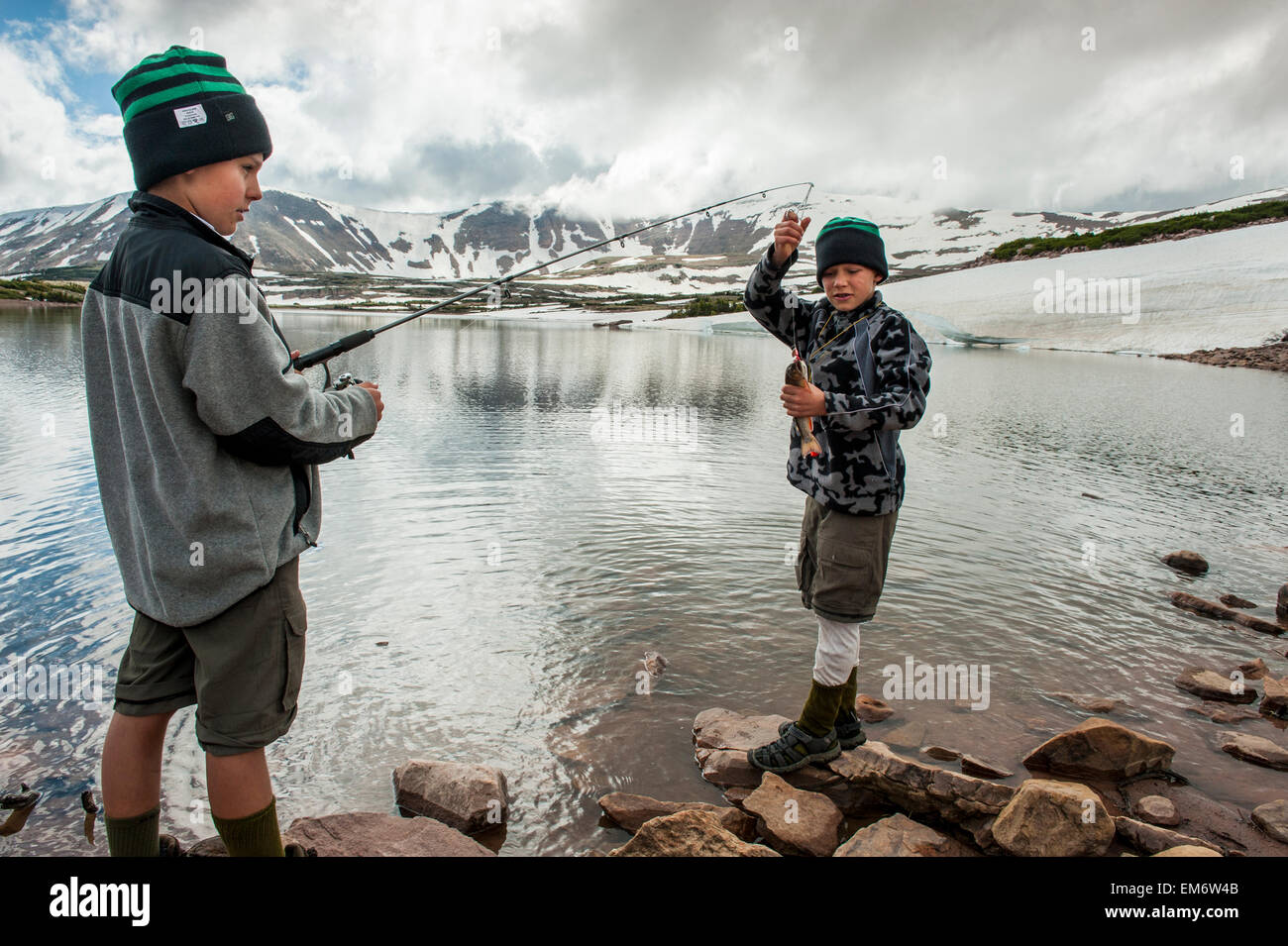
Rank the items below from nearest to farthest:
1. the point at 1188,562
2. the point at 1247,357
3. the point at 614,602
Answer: the point at 614,602, the point at 1188,562, the point at 1247,357

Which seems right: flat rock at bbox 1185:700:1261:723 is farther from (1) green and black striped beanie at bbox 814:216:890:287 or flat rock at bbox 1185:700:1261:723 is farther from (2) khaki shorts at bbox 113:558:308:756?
(2) khaki shorts at bbox 113:558:308:756

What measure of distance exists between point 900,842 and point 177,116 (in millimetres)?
3947

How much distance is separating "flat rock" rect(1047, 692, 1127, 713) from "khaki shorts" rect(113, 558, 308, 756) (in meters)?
4.71

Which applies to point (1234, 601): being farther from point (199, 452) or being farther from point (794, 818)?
point (199, 452)

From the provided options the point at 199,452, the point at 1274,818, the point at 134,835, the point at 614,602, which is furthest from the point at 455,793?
the point at 1274,818

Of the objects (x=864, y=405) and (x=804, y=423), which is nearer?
(x=864, y=405)

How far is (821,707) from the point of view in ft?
12.6

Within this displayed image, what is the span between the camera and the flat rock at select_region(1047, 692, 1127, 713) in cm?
476

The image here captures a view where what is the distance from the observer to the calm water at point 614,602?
3.94 m

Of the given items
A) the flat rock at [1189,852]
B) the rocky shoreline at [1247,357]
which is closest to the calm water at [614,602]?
the flat rock at [1189,852]

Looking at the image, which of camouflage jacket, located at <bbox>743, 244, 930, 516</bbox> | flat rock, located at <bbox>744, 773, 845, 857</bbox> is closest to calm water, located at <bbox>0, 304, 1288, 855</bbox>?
flat rock, located at <bbox>744, 773, 845, 857</bbox>

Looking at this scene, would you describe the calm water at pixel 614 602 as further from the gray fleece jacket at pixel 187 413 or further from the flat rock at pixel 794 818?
the gray fleece jacket at pixel 187 413

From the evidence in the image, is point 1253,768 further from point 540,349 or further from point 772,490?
point 540,349
